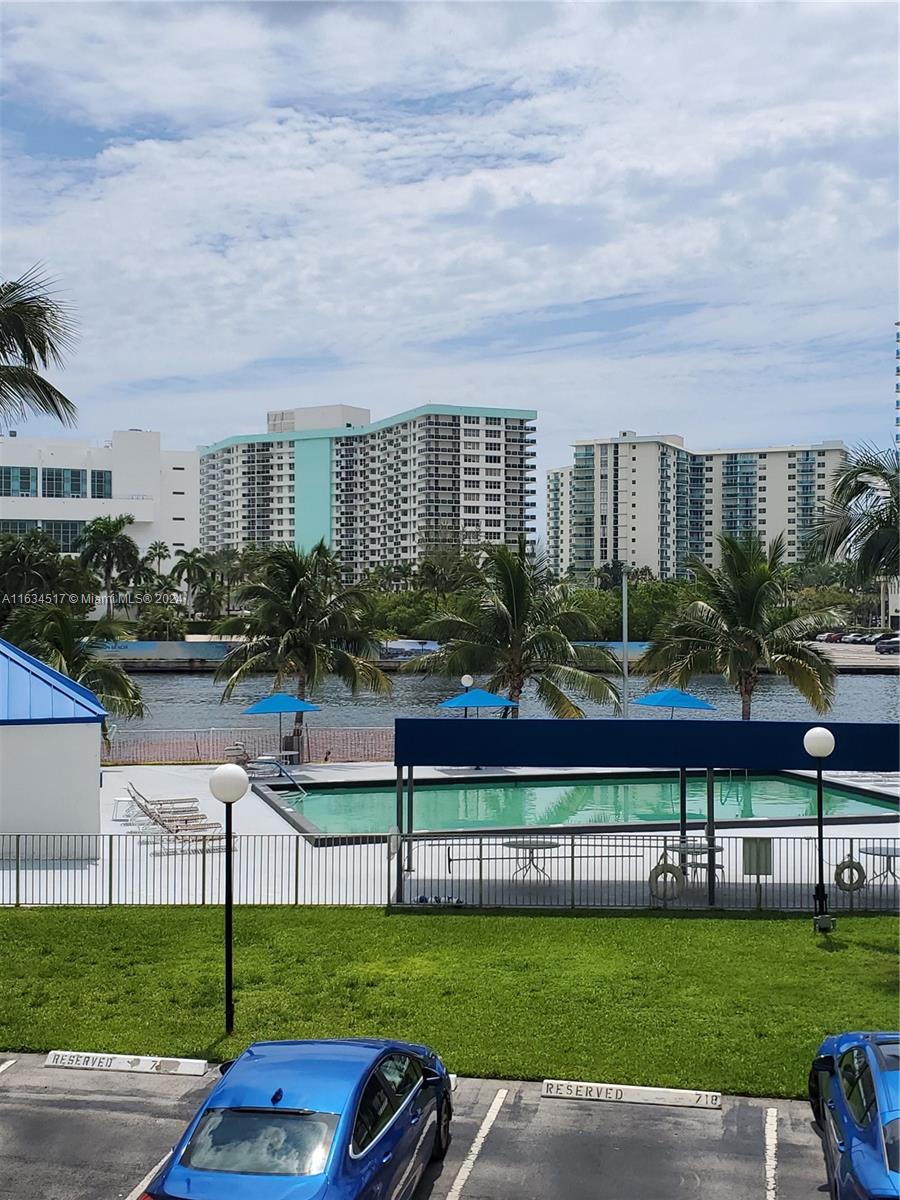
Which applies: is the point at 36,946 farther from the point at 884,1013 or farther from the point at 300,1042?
the point at 884,1013

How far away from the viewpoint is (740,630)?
35.6 m

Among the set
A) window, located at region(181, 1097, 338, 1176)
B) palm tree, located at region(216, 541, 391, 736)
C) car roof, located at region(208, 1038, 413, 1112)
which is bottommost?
window, located at region(181, 1097, 338, 1176)

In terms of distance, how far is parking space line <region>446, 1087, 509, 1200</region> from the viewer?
10281 mm

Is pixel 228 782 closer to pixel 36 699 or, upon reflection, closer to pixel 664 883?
pixel 664 883

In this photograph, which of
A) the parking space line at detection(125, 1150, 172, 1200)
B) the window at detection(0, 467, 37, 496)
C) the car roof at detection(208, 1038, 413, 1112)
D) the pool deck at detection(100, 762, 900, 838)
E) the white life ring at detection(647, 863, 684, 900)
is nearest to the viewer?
the car roof at detection(208, 1038, 413, 1112)

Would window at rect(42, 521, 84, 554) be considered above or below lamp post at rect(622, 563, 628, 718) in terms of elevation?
above

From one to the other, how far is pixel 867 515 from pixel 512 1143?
1544cm

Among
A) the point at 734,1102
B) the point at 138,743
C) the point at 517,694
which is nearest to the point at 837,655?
the point at 517,694

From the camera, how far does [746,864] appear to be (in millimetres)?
20062

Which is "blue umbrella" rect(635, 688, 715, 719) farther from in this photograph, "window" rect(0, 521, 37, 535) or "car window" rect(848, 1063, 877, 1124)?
"window" rect(0, 521, 37, 535)

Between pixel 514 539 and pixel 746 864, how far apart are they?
178 metres

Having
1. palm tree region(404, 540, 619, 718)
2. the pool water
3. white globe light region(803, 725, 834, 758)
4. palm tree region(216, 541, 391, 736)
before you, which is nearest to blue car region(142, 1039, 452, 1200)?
white globe light region(803, 725, 834, 758)

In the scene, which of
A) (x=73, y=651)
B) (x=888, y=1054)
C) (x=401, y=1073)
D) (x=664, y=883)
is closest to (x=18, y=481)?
(x=73, y=651)

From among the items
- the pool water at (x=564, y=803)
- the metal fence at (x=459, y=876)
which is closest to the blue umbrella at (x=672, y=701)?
the pool water at (x=564, y=803)
